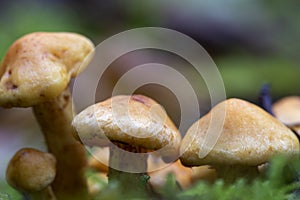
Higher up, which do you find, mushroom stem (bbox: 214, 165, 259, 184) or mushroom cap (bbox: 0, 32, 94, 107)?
mushroom cap (bbox: 0, 32, 94, 107)

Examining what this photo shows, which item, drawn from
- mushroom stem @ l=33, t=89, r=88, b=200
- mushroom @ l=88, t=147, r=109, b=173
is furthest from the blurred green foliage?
mushroom stem @ l=33, t=89, r=88, b=200

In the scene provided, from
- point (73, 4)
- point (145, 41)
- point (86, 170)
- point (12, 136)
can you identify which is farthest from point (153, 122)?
point (73, 4)

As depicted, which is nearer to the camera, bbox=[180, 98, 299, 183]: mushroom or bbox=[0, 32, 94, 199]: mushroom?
bbox=[180, 98, 299, 183]: mushroom

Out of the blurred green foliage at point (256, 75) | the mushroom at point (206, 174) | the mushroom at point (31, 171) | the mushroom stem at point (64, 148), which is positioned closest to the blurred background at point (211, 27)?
the blurred green foliage at point (256, 75)

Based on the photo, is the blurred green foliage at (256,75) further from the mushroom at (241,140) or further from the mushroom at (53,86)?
the mushroom at (241,140)

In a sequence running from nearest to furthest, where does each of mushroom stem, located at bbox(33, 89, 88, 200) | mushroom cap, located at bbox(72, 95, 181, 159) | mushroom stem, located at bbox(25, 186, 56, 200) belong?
mushroom cap, located at bbox(72, 95, 181, 159) → mushroom stem, located at bbox(25, 186, 56, 200) → mushroom stem, located at bbox(33, 89, 88, 200)

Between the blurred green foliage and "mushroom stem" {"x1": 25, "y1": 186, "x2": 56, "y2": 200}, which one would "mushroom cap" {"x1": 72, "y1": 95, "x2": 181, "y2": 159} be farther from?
the blurred green foliage

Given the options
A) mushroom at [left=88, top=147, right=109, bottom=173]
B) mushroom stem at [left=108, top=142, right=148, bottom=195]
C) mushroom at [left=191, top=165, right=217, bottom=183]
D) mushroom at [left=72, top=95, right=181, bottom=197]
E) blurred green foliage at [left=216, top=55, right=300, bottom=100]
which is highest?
mushroom at [left=72, top=95, right=181, bottom=197]

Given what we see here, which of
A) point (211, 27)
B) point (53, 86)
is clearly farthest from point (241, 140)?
point (211, 27)

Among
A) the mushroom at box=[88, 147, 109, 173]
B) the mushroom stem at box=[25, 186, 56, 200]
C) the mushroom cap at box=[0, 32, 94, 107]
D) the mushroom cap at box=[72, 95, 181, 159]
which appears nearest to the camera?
the mushroom cap at box=[72, 95, 181, 159]
